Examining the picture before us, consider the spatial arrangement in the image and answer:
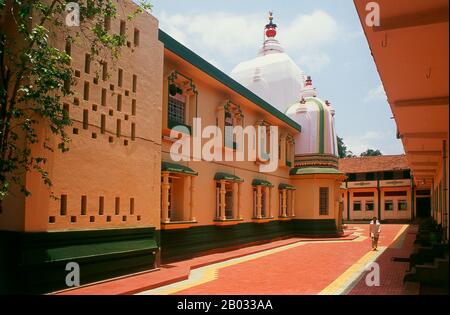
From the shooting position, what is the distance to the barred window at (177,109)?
13.2 metres

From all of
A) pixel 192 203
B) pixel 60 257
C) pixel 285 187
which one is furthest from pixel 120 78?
pixel 285 187

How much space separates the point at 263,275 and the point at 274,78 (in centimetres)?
1817

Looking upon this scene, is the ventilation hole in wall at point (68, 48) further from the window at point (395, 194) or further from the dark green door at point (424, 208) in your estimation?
the dark green door at point (424, 208)

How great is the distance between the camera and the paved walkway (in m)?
8.85

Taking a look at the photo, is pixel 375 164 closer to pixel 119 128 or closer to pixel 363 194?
pixel 363 194

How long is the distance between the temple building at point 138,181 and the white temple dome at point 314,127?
11.6 ft

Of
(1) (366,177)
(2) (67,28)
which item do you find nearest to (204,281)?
(2) (67,28)

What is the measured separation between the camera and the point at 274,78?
2706cm

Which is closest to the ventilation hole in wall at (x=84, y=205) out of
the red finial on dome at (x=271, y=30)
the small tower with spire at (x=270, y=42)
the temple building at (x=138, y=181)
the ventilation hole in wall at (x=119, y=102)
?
the temple building at (x=138, y=181)

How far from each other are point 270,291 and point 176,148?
5.66 meters

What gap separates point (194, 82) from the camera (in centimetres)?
1423

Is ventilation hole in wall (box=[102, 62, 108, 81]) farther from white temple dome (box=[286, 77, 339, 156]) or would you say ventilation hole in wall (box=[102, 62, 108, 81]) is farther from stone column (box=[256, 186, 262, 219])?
white temple dome (box=[286, 77, 339, 156])

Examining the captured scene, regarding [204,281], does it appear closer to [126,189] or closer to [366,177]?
[126,189]

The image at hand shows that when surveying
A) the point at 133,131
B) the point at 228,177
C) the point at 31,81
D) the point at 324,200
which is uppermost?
the point at 31,81
